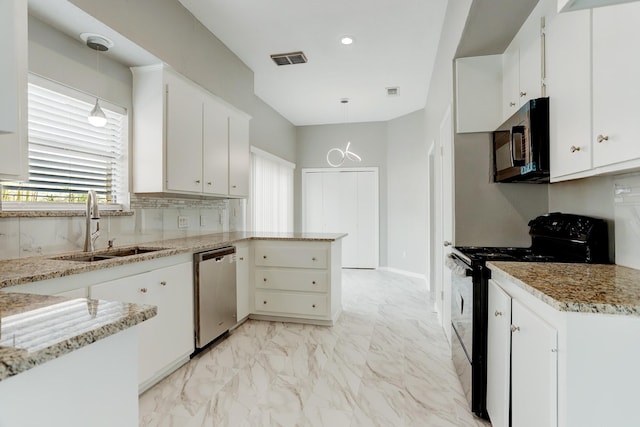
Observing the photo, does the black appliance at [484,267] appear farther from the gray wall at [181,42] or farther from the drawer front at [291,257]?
the gray wall at [181,42]

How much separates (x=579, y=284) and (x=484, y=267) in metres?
0.56

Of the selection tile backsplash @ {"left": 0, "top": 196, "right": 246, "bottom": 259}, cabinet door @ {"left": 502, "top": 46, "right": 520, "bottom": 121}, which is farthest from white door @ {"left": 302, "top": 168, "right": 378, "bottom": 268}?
cabinet door @ {"left": 502, "top": 46, "right": 520, "bottom": 121}

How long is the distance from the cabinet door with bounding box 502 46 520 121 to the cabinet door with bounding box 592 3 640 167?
87 centimetres

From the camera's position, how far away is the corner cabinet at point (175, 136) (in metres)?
2.54

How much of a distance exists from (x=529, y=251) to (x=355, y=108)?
401 centimetres

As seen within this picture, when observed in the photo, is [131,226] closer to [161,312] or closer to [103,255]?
[103,255]

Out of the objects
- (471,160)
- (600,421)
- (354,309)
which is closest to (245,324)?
(354,309)

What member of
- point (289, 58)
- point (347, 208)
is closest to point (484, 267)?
point (289, 58)

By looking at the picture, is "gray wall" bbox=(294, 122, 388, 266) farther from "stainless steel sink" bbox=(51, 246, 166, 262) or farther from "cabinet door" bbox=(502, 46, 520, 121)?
"stainless steel sink" bbox=(51, 246, 166, 262)

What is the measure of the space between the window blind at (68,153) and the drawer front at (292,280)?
1.49 metres

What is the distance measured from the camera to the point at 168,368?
88.6 inches

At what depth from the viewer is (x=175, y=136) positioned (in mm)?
2656

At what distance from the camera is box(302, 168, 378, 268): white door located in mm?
6359

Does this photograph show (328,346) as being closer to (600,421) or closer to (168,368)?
(168,368)
